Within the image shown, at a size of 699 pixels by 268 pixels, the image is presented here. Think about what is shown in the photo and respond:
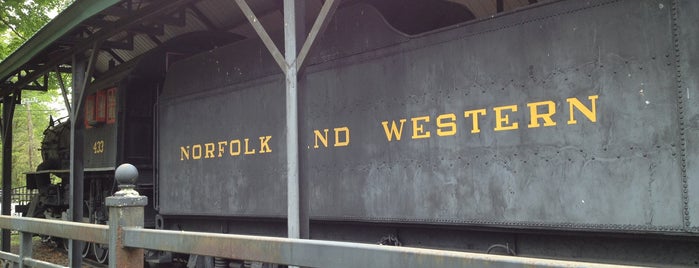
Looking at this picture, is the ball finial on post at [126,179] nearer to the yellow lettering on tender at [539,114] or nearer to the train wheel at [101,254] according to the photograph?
the yellow lettering on tender at [539,114]

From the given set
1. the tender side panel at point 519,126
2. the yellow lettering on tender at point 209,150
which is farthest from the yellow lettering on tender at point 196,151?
the tender side panel at point 519,126

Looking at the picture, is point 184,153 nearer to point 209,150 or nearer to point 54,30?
point 209,150

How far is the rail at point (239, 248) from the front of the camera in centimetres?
156

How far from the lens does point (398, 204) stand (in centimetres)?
459

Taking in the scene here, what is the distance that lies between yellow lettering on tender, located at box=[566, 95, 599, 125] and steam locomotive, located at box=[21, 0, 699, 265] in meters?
0.01

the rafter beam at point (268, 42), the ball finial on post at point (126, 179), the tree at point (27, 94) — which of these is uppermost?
the tree at point (27, 94)

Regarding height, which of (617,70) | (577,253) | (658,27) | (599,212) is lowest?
(577,253)

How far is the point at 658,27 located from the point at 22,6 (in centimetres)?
1287

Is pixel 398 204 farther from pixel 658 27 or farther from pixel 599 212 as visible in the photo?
pixel 658 27

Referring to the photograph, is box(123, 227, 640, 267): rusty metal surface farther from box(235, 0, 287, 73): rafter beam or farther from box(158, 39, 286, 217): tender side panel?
box(158, 39, 286, 217): tender side panel

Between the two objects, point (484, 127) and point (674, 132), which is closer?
point (674, 132)

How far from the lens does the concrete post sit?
286 cm

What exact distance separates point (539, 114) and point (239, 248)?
2.24 m

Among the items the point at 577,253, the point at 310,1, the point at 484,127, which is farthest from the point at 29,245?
the point at 310,1
